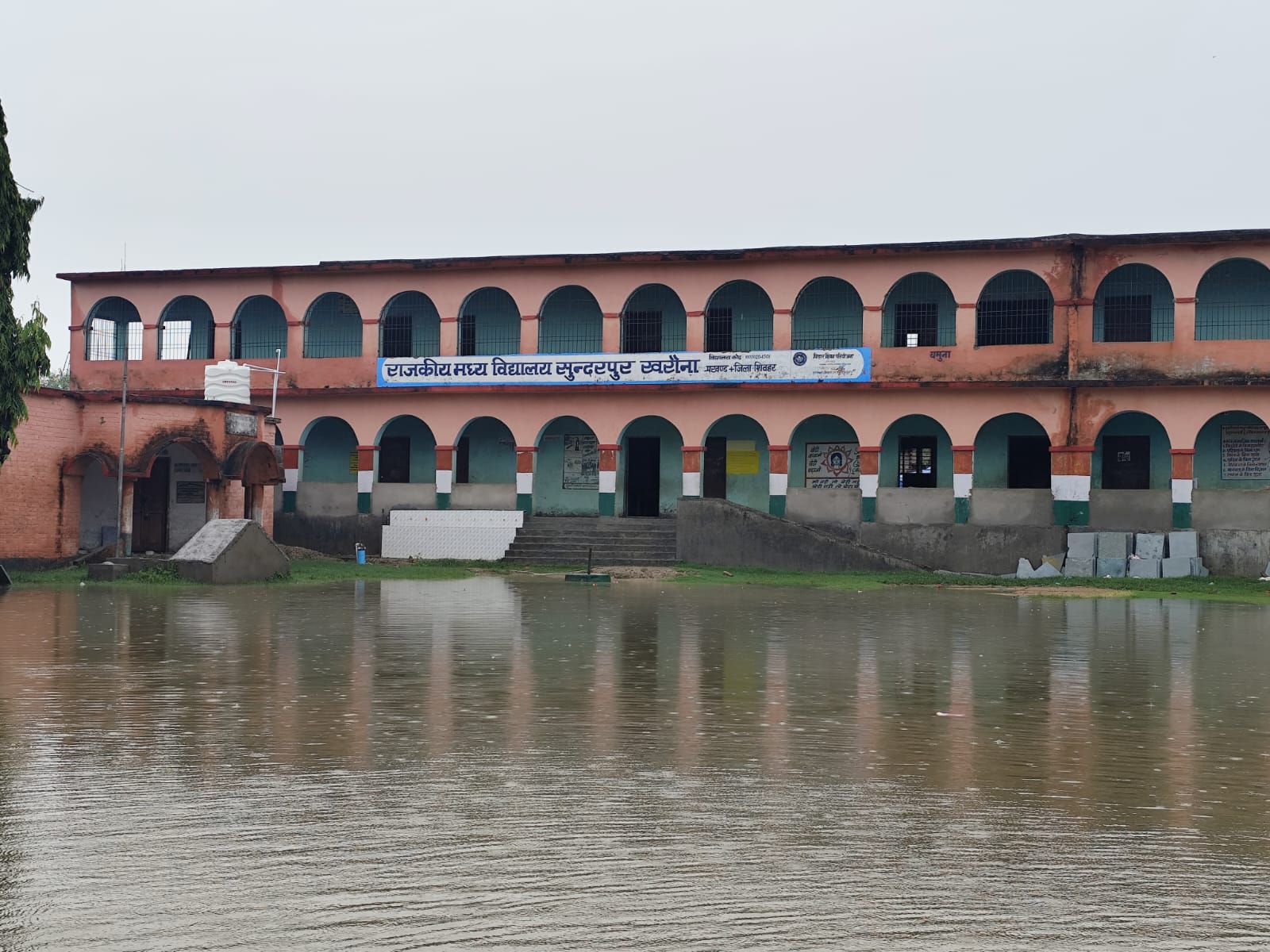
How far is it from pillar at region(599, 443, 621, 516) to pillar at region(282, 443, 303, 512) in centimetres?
755

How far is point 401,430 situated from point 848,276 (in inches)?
460

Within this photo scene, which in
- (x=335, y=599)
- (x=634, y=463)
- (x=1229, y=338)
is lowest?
(x=335, y=599)

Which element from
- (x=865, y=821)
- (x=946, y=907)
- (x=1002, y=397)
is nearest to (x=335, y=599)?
(x=865, y=821)

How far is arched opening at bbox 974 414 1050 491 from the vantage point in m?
29.3

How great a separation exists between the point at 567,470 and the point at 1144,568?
13235 mm

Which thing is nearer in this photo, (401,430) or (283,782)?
(283,782)

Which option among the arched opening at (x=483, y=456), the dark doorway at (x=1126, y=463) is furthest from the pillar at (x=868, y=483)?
the arched opening at (x=483, y=456)

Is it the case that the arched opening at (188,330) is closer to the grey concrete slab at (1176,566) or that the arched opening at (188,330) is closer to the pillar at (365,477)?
the pillar at (365,477)

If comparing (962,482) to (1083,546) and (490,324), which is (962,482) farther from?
(490,324)

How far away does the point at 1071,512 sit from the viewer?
2769cm

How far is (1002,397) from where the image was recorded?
1121 inches

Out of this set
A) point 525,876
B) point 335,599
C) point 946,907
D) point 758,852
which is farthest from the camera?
point 335,599

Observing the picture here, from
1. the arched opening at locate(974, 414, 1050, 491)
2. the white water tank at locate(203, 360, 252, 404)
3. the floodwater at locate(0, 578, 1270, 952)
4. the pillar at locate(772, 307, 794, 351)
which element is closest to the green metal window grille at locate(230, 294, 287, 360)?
the white water tank at locate(203, 360, 252, 404)

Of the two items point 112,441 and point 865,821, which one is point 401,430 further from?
point 865,821
